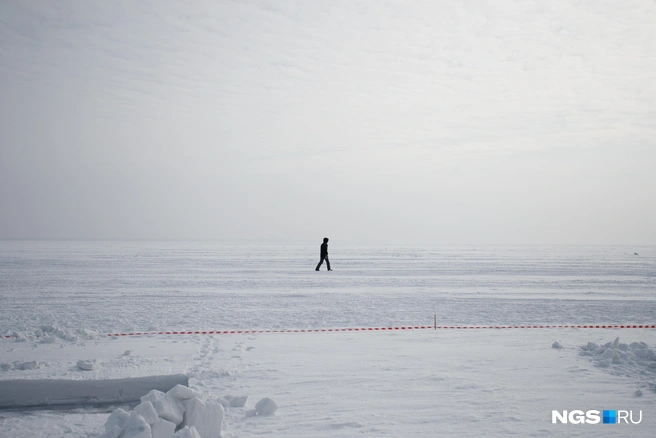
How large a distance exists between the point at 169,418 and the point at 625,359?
563 centimetres

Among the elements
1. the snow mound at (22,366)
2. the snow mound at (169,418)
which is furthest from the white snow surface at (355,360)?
the snow mound at (169,418)

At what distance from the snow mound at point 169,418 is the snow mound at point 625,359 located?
4768 millimetres

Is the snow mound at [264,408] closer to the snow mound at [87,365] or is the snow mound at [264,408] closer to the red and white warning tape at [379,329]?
the snow mound at [87,365]

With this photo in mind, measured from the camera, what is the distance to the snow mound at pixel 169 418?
Answer: 362 cm

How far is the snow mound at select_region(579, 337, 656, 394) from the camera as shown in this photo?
559 cm

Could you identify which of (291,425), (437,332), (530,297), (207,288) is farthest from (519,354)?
(207,288)

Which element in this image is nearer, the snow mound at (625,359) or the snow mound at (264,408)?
the snow mound at (264,408)

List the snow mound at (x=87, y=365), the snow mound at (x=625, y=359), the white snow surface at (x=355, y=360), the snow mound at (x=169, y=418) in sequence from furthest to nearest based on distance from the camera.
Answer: the snow mound at (x=87, y=365)
the snow mound at (x=625, y=359)
the white snow surface at (x=355, y=360)
the snow mound at (x=169, y=418)

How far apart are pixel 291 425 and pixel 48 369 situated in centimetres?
352

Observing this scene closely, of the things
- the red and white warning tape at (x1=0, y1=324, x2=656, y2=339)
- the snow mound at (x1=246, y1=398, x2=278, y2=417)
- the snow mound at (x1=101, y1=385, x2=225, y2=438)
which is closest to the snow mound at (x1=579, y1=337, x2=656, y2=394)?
the red and white warning tape at (x1=0, y1=324, x2=656, y2=339)

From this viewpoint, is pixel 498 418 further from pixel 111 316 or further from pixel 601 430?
pixel 111 316

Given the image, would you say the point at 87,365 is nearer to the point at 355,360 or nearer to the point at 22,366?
the point at 22,366

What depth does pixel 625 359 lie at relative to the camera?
6.03 meters

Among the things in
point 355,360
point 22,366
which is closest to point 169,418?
point 355,360
